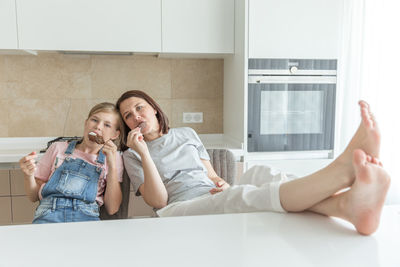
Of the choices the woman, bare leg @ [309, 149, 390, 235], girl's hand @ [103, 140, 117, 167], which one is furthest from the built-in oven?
bare leg @ [309, 149, 390, 235]

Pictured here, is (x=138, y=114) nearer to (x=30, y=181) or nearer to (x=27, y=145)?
(x=30, y=181)

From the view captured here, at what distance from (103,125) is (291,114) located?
1.33 meters

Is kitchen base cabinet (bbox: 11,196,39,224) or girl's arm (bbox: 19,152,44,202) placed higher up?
girl's arm (bbox: 19,152,44,202)

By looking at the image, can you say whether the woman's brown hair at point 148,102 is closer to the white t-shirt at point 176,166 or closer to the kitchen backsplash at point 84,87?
the white t-shirt at point 176,166

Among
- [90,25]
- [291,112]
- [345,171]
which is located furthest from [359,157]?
[90,25]

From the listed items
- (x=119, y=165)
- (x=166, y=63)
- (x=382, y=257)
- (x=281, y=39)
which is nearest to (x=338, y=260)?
(x=382, y=257)

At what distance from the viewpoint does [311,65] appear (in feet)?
7.89

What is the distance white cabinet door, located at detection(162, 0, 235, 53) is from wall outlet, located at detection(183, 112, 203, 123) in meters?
0.58

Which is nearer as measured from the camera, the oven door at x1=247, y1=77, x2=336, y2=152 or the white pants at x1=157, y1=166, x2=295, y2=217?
the white pants at x1=157, y1=166, x2=295, y2=217

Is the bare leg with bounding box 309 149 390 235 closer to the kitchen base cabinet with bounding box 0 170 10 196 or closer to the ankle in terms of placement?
the ankle

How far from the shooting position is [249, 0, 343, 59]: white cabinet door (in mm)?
2316

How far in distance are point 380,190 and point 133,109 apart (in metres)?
1.17

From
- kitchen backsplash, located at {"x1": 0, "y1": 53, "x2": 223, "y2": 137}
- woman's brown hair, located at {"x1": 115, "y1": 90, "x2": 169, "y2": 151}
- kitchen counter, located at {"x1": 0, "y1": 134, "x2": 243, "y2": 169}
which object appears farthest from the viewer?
kitchen backsplash, located at {"x1": 0, "y1": 53, "x2": 223, "y2": 137}

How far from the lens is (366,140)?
0.95 m
